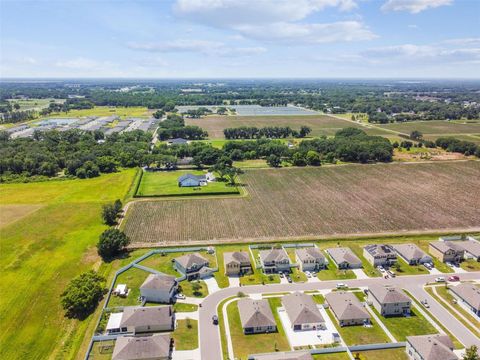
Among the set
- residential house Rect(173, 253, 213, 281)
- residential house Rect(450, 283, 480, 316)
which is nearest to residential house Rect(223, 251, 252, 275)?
residential house Rect(173, 253, 213, 281)

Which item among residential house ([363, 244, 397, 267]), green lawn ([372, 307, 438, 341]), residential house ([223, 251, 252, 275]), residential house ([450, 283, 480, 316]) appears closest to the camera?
green lawn ([372, 307, 438, 341])

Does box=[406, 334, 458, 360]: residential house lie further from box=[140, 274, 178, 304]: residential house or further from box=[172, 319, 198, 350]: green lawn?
box=[140, 274, 178, 304]: residential house

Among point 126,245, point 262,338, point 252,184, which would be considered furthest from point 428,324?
point 252,184

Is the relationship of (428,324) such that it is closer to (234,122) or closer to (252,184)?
(252,184)

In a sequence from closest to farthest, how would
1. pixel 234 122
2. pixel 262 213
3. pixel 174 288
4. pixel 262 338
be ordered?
1. pixel 262 338
2. pixel 174 288
3. pixel 262 213
4. pixel 234 122

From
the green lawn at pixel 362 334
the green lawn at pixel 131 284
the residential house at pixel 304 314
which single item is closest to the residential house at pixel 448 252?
the green lawn at pixel 362 334

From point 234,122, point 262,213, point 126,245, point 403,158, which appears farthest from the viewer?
point 234,122

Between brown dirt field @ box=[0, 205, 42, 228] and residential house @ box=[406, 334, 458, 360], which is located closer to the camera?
residential house @ box=[406, 334, 458, 360]
